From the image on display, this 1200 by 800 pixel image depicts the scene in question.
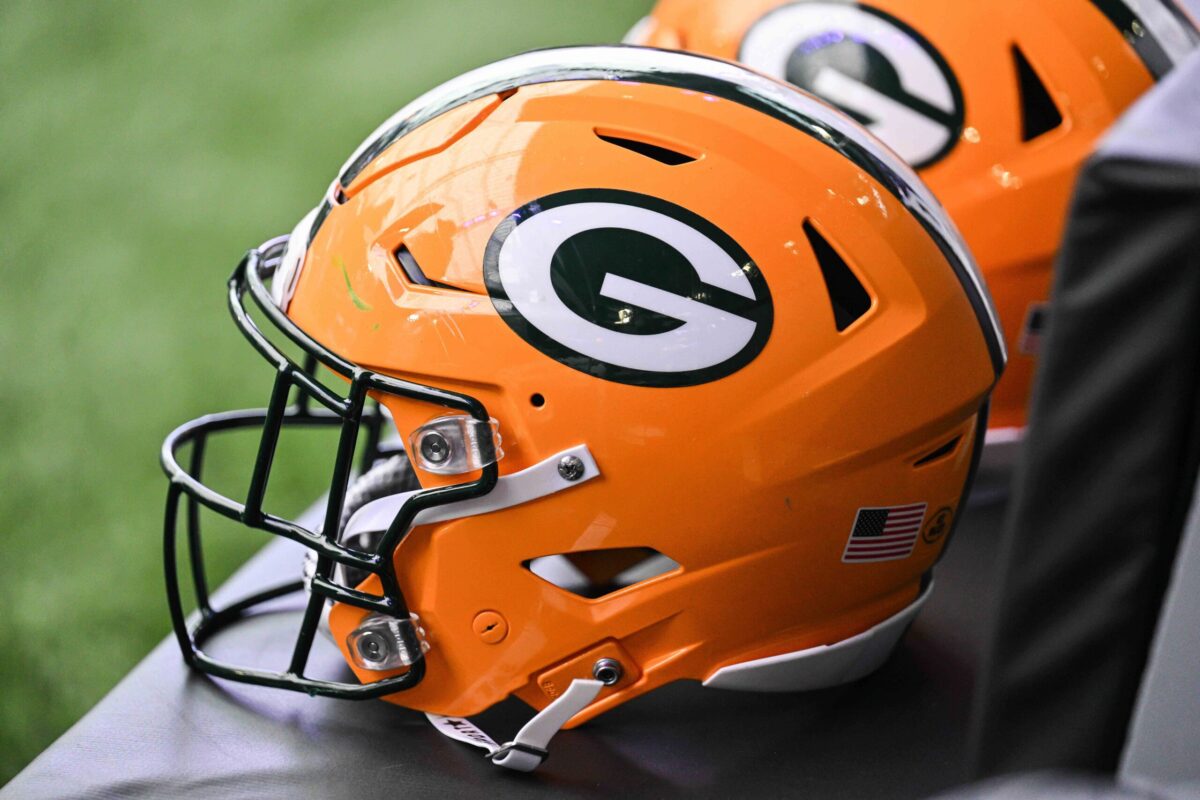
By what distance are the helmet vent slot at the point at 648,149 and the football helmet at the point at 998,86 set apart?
17.9 inches

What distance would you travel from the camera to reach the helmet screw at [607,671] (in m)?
0.99

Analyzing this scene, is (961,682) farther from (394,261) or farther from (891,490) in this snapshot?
(394,261)

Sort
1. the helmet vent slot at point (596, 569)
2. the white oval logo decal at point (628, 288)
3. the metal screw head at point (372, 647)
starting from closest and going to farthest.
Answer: the white oval logo decal at point (628, 288)
the metal screw head at point (372, 647)
the helmet vent slot at point (596, 569)

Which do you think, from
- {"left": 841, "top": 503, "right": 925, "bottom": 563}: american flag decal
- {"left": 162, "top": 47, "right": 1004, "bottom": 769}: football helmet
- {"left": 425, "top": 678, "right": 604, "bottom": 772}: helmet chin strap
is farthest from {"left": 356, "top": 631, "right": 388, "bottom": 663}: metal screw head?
{"left": 841, "top": 503, "right": 925, "bottom": 563}: american flag decal

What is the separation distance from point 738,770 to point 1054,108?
863 mm

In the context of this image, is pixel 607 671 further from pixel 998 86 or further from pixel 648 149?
pixel 998 86

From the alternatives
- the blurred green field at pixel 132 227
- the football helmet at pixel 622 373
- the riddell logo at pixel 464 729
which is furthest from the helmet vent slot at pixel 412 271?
the blurred green field at pixel 132 227

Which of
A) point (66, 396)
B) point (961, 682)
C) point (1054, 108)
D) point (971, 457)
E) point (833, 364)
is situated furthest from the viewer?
point (66, 396)

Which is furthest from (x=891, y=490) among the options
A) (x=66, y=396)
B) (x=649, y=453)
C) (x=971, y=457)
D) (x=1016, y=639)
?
(x=66, y=396)

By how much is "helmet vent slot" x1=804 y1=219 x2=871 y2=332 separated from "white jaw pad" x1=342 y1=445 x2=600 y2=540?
0.24m

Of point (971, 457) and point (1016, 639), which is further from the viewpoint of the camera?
point (971, 457)

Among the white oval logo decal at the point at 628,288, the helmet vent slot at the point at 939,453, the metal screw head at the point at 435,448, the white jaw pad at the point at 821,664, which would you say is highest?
the white oval logo decal at the point at 628,288

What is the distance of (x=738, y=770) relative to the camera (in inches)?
39.5

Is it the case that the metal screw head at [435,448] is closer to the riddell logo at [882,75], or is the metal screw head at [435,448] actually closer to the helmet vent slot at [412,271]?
the helmet vent slot at [412,271]
